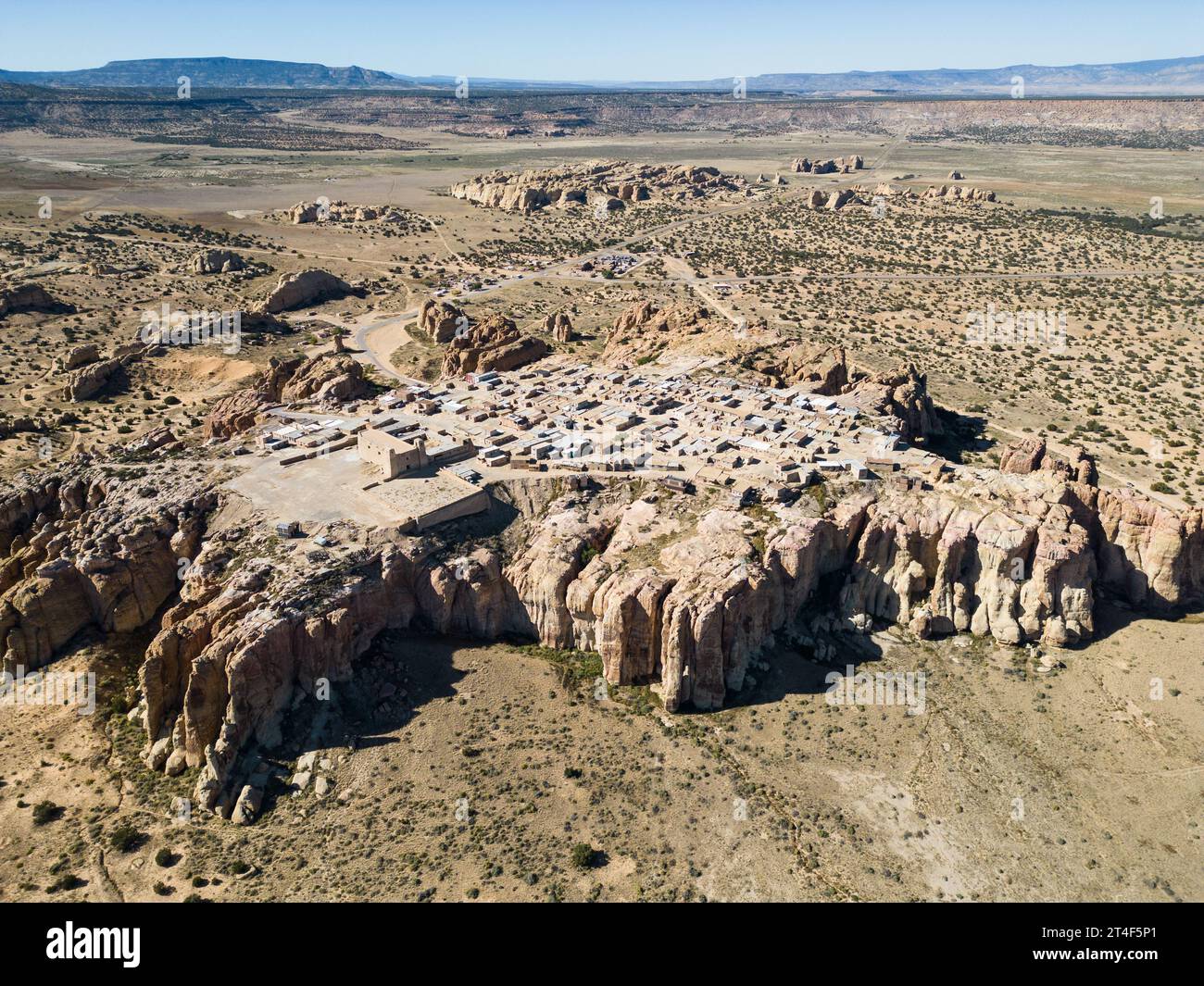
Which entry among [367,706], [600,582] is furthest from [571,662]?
[367,706]

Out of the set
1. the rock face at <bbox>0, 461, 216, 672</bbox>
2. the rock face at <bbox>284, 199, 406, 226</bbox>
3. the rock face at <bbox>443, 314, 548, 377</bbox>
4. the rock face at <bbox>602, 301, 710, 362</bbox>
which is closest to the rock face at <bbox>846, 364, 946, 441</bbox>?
the rock face at <bbox>602, 301, 710, 362</bbox>

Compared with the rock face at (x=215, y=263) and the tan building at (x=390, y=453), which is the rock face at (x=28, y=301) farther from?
the tan building at (x=390, y=453)

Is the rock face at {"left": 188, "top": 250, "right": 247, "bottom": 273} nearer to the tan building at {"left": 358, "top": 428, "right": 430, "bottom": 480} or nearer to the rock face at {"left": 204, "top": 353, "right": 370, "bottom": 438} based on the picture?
the rock face at {"left": 204, "top": 353, "right": 370, "bottom": 438}

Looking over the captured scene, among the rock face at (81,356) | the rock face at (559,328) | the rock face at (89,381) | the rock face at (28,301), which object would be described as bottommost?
the rock face at (89,381)

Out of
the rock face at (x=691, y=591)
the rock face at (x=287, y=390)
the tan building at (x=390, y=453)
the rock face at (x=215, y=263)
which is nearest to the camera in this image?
the rock face at (x=691, y=591)

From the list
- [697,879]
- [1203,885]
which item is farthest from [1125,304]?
[697,879]

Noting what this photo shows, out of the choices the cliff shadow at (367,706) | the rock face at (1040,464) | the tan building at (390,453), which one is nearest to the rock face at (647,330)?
the tan building at (390,453)

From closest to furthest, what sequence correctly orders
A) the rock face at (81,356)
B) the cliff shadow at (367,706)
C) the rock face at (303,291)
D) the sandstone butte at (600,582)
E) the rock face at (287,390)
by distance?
the cliff shadow at (367,706), the sandstone butte at (600,582), the rock face at (287,390), the rock face at (81,356), the rock face at (303,291)
